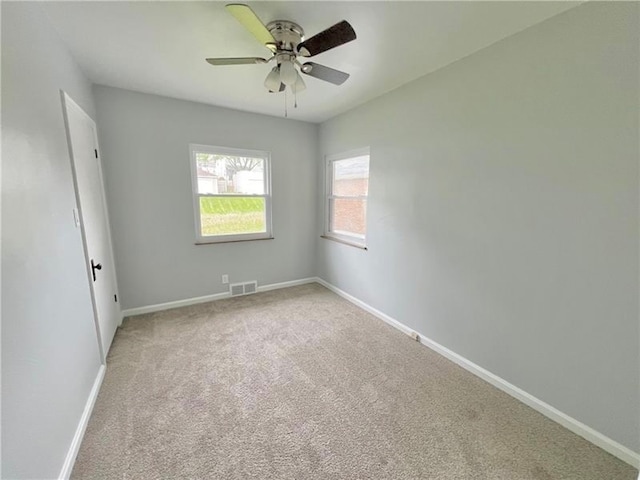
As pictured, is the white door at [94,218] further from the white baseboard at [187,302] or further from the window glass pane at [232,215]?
the window glass pane at [232,215]

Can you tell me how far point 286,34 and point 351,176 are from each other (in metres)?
1.95

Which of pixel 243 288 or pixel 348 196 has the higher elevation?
pixel 348 196

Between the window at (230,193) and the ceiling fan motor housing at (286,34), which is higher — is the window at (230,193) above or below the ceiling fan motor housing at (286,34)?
below

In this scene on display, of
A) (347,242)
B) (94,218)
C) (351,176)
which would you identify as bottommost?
(347,242)

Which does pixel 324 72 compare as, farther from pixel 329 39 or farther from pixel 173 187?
pixel 173 187

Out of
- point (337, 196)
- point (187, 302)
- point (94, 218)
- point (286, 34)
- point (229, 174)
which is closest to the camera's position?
point (286, 34)

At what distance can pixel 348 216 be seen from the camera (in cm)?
356

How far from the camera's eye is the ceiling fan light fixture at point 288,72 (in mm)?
1714

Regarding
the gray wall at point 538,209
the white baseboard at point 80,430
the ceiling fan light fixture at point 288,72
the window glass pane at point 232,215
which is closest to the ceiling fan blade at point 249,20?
the ceiling fan light fixture at point 288,72

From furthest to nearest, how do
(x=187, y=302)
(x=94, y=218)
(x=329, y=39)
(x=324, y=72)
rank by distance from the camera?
(x=187, y=302), (x=94, y=218), (x=324, y=72), (x=329, y=39)

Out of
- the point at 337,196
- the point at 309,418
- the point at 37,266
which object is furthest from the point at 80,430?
the point at 337,196

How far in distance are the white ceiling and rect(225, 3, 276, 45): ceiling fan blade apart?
0.47 ft

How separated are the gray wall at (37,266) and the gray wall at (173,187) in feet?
3.35

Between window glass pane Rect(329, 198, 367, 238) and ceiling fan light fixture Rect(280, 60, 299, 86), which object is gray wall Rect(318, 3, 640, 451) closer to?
window glass pane Rect(329, 198, 367, 238)
